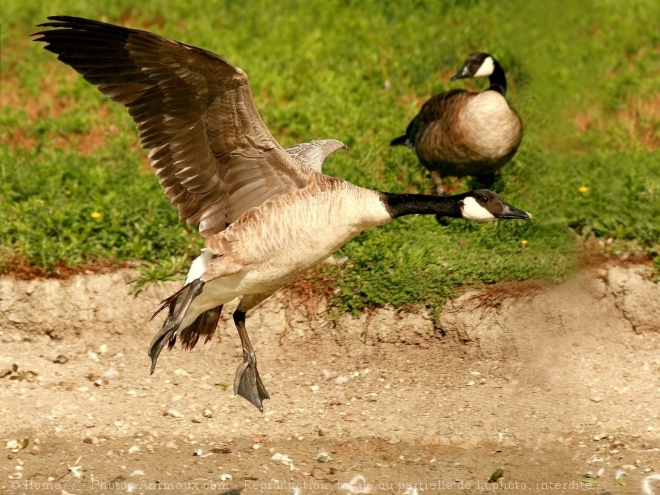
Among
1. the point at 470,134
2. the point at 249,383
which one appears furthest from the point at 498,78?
the point at 249,383

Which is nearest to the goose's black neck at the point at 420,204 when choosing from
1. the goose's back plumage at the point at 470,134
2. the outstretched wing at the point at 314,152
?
the outstretched wing at the point at 314,152

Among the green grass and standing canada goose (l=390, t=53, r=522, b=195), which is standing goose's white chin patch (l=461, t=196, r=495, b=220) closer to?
the green grass

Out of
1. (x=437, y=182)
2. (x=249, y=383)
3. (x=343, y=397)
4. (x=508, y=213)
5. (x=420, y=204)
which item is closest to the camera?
(x=508, y=213)

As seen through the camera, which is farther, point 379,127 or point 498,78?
point 379,127

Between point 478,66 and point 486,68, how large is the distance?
0.07 meters

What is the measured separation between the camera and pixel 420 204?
5.45 m

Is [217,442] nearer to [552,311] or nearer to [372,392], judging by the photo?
[372,392]

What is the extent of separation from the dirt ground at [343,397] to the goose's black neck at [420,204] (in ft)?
3.83

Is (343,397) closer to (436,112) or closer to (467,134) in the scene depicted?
(467,134)

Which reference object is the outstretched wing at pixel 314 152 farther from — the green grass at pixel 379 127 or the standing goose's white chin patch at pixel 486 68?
the standing goose's white chin patch at pixel 486 68

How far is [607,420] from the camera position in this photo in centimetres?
587

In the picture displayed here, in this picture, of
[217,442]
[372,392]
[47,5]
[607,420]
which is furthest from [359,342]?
[47,5]

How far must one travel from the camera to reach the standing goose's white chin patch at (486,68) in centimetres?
783

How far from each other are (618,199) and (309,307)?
7.81ft
